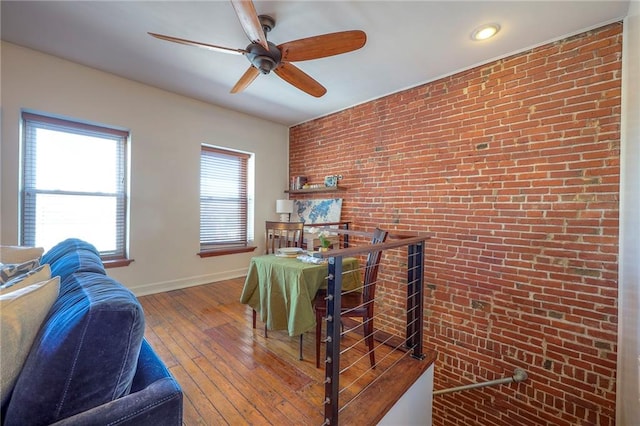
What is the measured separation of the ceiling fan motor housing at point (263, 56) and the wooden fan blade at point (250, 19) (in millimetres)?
50

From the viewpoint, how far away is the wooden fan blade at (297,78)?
2113 millimetres

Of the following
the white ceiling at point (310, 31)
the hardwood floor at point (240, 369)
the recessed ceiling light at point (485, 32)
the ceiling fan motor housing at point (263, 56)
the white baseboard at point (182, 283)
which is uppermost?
the white ceiling at point (310, 31)

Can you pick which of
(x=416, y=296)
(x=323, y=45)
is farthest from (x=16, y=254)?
(x=416, y=296)

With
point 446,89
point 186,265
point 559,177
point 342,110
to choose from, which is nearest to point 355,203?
point 342,110

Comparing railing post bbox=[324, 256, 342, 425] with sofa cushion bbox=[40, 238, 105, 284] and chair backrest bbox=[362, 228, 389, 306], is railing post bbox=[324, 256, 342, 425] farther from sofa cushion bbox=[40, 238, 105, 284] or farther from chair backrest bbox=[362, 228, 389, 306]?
sofa cushion bbox=[40, 238, 105, 284]

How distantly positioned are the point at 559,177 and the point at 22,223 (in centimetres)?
512

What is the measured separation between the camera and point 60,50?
8.32 ft

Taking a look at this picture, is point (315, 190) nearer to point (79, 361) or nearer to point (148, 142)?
point (148, 142)

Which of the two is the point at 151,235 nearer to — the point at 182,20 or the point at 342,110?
the point at 182,20

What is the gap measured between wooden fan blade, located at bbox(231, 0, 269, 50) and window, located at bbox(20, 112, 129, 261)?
8.12 ft

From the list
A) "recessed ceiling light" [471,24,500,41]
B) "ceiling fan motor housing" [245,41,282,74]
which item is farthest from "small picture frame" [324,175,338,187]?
"recessed ceiling light" [471,24,500,41]

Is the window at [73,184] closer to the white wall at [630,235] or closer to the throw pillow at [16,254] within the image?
the throw pillow at [16,254]

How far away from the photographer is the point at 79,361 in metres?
0.70

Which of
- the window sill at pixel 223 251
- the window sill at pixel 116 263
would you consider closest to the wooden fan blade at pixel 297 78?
the window sill at pixel 223 251
